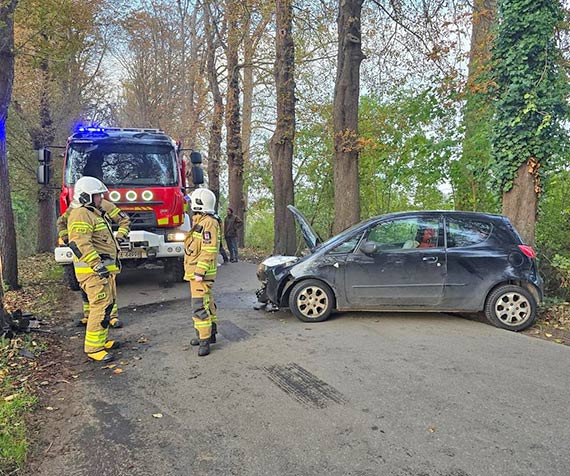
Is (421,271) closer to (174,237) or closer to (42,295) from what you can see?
(174,237)

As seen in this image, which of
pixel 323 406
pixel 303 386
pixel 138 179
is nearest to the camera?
pixel 323 406

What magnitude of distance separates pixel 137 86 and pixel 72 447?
2144 cm

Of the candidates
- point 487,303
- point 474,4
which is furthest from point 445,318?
point 474,4

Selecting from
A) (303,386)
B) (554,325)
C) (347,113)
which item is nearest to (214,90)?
(347,113)

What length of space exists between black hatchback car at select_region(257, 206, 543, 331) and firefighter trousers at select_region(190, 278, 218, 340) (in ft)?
5.01

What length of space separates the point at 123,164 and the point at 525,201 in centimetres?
728

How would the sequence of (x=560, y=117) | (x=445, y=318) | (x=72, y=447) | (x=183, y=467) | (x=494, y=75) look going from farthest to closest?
(x=494, y=75) < (x=560, y=117) < (x=445, y=318) < (x=72, y=447) < (x=183, y=467)

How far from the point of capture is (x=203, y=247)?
4.75 metres

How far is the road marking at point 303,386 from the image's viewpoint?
360 centimetres

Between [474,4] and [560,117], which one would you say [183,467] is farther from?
[474,4]

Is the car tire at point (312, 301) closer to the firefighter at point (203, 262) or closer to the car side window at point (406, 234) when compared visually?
the car side window at point (406, 234)

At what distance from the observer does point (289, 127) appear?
451 inches

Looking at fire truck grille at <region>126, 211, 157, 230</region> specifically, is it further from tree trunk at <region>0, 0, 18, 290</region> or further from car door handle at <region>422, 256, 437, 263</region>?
car door handle at <region>422, 256, 437, 263</region>

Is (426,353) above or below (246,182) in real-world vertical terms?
below
